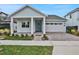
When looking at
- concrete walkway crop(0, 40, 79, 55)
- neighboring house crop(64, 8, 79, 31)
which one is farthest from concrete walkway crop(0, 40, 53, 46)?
neighboring house crop(64, 8, 79, 31)

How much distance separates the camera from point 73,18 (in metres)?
7.55

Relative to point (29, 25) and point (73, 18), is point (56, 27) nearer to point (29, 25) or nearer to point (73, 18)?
point (73, 18)

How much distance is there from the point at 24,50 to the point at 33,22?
0.47 meters

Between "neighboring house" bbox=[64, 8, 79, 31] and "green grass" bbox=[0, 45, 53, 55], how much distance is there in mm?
484

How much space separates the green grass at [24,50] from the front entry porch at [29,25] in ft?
0.81

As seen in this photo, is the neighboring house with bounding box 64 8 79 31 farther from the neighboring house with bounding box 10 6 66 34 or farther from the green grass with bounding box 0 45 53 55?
the green grass with bounding box 0 45 53 55

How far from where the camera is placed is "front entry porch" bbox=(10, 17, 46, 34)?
7.55 m

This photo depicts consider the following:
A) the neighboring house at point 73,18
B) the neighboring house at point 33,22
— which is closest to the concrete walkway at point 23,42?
the neighboring house at point 33,22

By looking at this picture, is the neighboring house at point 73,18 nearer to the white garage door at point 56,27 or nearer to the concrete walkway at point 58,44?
the white garage door at point 56,27

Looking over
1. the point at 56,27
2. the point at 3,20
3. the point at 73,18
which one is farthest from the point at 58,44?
the point at 3,20

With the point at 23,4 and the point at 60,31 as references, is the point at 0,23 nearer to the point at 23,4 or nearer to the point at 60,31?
the point at 23,4

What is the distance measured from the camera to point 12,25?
7.58 m

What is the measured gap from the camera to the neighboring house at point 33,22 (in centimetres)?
753
